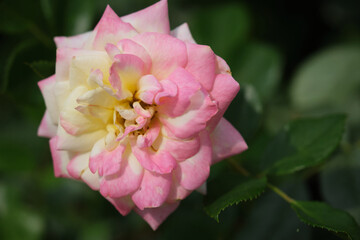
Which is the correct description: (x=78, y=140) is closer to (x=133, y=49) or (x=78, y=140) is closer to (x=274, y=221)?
(x=133, y=49)

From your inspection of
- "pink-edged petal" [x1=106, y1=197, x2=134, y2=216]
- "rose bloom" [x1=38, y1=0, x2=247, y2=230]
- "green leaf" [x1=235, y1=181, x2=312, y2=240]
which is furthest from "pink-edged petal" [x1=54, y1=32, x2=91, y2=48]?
"green leaf" [x1=235, y1=181, x2=312, y2=240]

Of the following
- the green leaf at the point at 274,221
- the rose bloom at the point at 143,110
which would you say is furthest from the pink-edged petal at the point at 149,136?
the green leaf at the point at 274,221

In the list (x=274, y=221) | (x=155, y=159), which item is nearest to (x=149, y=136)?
(x=155, y=159)

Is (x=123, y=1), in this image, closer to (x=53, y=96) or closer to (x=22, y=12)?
(x=22, y=12)

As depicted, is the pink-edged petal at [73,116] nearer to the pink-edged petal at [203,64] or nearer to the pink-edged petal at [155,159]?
the pink-edged petal at [155,159]

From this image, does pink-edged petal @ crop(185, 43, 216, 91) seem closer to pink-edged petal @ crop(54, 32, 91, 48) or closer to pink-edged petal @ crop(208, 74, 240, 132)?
pink-edged petal @ crop(208, 74, 240, 132)

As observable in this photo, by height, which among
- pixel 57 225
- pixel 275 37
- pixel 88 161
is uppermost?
pixel 88 161

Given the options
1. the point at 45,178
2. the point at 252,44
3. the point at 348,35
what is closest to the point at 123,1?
the point at 252,44
